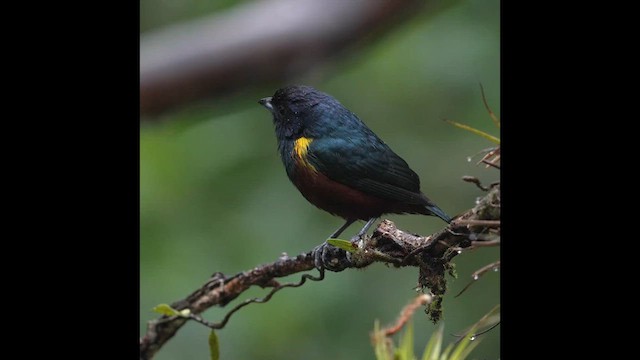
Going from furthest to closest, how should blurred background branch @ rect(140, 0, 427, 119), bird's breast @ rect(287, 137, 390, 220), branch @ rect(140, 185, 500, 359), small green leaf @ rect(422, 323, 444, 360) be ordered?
blurred background branch @ rect(140, 0, 427, 119), bird's breast @ rect(287, 137, 390, 220), small green leaf @ rect(422, 323, 444, 360), branch @ rect(140, 185, 500, 359)

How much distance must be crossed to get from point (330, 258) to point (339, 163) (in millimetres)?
233

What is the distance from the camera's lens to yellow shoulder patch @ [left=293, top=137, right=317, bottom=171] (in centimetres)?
181

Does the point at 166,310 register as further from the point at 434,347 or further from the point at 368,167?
the point at 434,347

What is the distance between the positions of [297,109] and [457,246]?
81 centimetres

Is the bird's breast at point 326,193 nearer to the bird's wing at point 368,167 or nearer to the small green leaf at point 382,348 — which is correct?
the bird's wing at point 368,167

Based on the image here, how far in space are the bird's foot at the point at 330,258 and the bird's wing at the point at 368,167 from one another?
0.49 ft

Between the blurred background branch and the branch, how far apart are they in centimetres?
78

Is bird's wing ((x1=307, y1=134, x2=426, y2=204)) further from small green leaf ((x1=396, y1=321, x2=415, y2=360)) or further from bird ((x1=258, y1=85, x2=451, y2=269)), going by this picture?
small green leaf ((x1=396, y1=321, x2=415, y2=360))

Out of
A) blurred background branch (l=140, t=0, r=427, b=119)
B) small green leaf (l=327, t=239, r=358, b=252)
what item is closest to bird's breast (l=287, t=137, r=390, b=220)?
small green leaf (l=327, t=239, r=358, b=252)

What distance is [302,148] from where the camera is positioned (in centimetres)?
185

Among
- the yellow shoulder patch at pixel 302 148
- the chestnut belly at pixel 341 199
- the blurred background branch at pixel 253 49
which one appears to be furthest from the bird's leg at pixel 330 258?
the blurred background branch at pixel 253 49

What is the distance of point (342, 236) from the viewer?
1.79m
